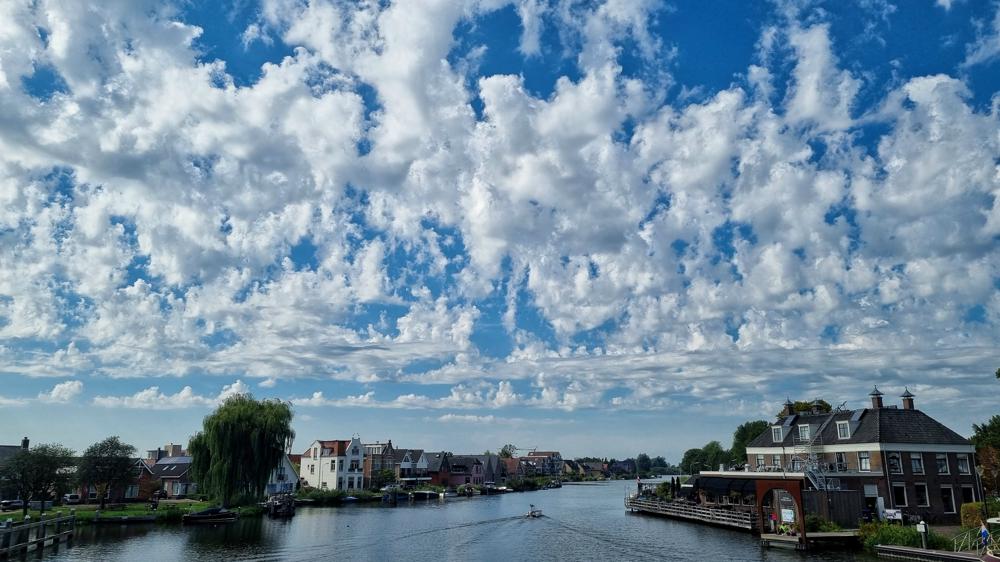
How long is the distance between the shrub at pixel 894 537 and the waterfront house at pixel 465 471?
336 feet

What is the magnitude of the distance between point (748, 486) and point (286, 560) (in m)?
38.0

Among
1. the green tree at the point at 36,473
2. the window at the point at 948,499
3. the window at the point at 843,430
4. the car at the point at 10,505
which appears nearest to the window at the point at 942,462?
the window at the point at 948,499

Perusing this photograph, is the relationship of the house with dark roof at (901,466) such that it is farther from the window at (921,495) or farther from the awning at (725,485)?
the awning at (725,485)

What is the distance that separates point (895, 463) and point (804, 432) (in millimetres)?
11770

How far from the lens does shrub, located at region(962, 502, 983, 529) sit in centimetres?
4151

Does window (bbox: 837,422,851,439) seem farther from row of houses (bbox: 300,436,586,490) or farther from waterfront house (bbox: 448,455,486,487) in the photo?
waterfront house (bbox: 448,455,486,487)

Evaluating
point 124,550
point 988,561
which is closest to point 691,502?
point 988,561

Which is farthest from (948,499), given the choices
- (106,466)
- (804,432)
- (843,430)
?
(106,466)

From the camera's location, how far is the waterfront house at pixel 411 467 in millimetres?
124750

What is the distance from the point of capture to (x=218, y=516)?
60.9 m

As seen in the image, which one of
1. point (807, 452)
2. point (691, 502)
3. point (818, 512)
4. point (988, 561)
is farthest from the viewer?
point (691, 502)

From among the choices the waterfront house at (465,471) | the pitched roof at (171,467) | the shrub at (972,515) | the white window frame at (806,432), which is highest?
the white window frame at (806,432)

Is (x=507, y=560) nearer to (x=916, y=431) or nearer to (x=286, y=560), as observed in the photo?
(x=286, y=560)

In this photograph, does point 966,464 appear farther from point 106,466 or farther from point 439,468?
point 439,468
